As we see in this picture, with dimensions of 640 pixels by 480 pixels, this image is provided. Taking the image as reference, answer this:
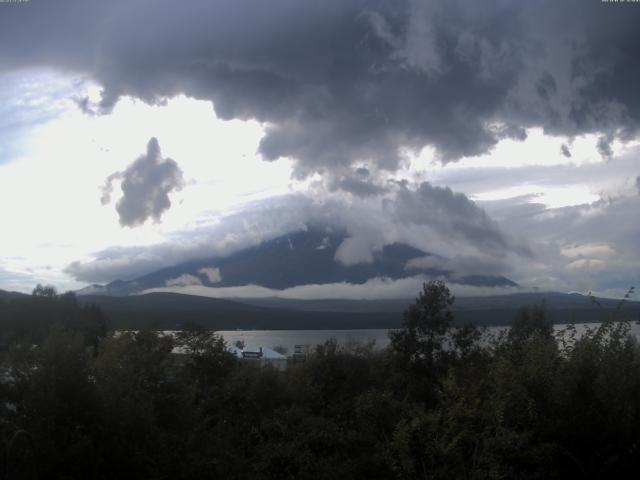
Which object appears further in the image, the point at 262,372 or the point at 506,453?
the point at 262,372

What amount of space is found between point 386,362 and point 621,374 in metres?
16.9

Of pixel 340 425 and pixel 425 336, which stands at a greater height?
pixel 425 336

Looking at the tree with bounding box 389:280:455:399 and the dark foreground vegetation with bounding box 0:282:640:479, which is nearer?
the dark foreground vegetation with bounding box 0:282:640:479

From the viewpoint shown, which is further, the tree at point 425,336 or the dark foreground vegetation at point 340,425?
the tree at point 425,336

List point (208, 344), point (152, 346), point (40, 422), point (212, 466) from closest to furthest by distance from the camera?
1. point (40, 422)
2. point (212, 466)
3. point (152, 346)
4. point (208, 344)

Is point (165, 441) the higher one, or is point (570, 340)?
point (570, 340)

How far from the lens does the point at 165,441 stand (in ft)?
66.6

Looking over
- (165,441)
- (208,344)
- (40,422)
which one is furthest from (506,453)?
(208,344)

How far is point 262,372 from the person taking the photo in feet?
117

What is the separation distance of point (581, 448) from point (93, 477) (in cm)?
1382

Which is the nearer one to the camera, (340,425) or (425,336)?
(340,425)

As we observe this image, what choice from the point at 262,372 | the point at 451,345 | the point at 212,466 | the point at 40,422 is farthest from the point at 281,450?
the point at 451,345

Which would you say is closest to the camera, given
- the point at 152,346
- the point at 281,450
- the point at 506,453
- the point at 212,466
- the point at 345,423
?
the point at 506,453

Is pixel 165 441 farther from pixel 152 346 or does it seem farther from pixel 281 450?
pixel 152 346
